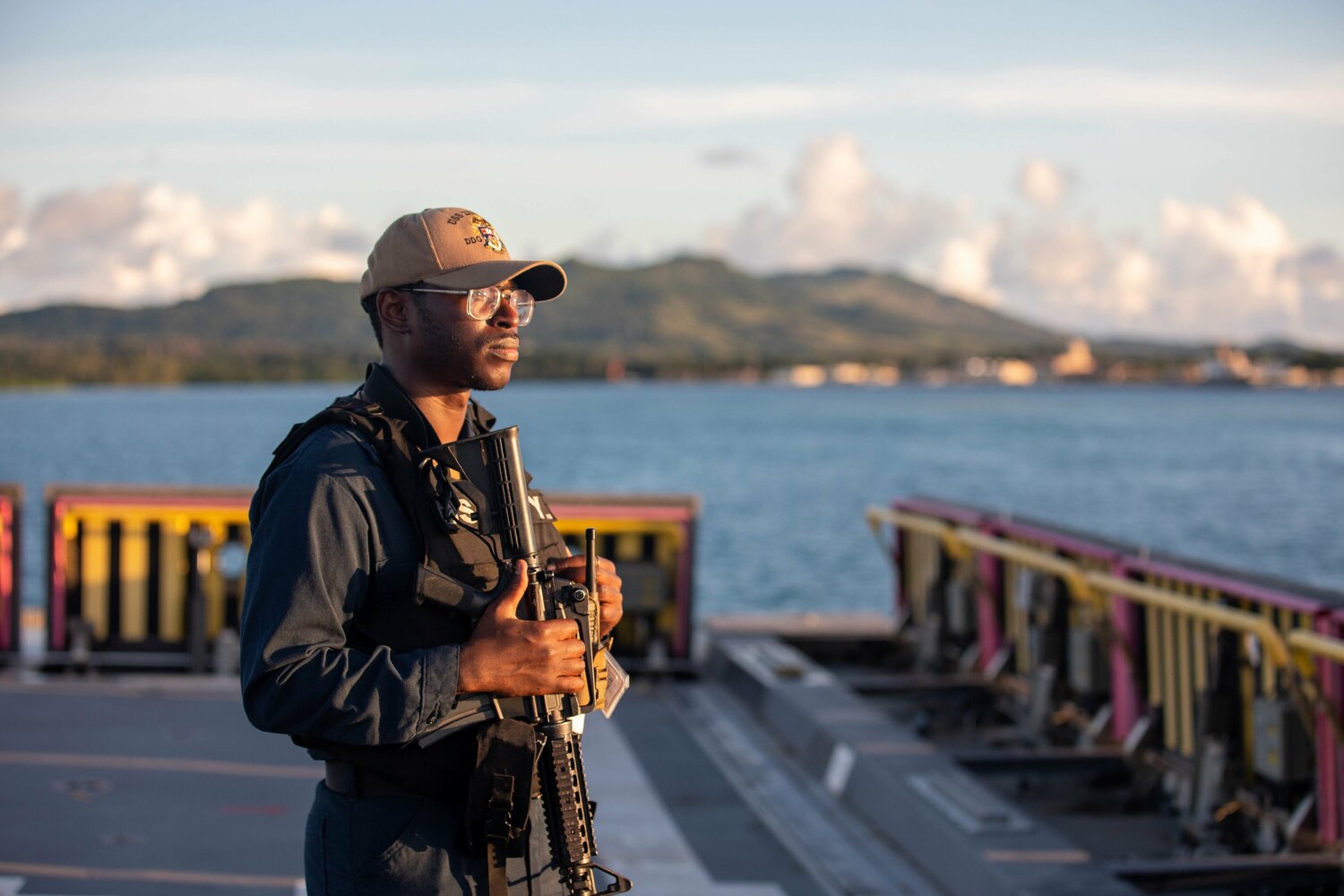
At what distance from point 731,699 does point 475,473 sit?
28.2 feet

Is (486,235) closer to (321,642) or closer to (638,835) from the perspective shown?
(321,642)

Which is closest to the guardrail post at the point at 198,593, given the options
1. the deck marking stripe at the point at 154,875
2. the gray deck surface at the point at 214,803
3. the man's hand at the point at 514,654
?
the gray deck surface at the point at 214,803

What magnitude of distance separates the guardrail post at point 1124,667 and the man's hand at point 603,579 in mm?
6084

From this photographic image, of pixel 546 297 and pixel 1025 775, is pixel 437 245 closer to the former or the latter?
pixel 546 297

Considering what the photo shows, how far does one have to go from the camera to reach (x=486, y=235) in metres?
3.40

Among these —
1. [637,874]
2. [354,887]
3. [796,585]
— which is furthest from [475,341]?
[796,585]

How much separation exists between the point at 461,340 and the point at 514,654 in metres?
0.68

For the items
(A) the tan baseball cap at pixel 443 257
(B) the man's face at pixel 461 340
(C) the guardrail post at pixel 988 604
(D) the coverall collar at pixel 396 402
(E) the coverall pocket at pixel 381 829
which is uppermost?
(A) the tan baseball cap at pixel 443 257

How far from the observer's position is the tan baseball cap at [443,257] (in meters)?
3.28

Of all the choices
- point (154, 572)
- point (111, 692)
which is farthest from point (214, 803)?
point (154, 572)

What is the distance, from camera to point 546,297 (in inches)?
139

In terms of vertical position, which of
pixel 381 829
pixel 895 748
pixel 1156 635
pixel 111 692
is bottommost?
pixel 111 692

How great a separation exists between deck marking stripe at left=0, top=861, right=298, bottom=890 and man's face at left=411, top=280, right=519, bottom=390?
454 centimetres

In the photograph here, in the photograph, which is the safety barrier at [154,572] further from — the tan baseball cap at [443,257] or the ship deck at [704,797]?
the tan baseball cap at [443,257]
